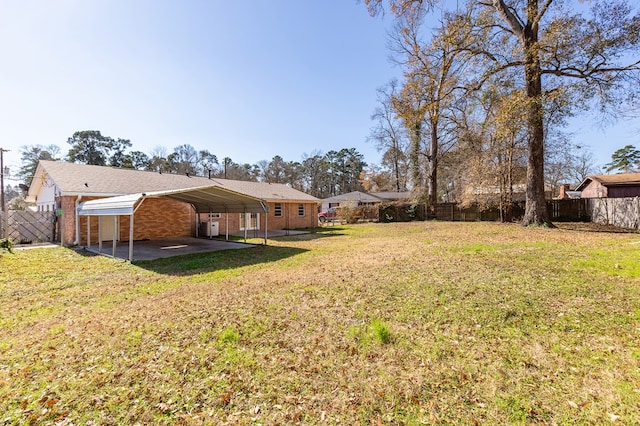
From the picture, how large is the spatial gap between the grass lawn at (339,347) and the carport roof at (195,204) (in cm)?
295

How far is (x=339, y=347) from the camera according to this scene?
3.33 meters

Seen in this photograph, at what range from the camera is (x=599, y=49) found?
9953 millimetres

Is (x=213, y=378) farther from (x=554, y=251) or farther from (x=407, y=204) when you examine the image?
(x=407, y=204)

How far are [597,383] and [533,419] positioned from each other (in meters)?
0.91

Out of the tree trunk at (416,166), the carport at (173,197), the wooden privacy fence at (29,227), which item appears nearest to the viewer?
the carport at (173,197)

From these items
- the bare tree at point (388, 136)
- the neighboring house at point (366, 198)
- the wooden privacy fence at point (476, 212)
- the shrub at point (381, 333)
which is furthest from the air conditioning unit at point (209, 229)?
the bare tree at point (388, 136)

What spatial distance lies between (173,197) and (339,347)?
1212 centimetres

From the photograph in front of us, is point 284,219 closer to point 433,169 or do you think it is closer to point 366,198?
point 433,169

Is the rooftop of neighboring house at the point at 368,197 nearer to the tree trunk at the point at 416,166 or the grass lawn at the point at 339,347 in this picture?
the tree trunk at the point at 416,166

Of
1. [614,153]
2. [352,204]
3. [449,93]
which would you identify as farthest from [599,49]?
[614,153]

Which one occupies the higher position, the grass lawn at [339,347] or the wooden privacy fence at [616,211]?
the wooden privacy fence at [616,211]

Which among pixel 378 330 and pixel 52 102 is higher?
pixel 52 102

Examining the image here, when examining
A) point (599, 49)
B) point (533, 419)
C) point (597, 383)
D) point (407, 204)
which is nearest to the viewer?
point (533, 419)

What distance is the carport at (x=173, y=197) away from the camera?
852 centimetres
